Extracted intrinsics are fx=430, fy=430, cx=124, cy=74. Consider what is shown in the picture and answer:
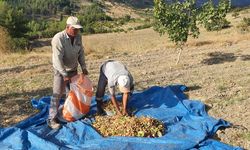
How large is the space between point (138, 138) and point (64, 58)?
177 cm

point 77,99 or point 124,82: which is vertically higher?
point 124,82

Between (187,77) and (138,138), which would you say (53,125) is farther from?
(187,77)

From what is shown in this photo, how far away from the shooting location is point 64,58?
6863mm

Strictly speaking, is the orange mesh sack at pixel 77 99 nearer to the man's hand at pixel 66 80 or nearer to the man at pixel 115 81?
the man's hand at pixel 66 80

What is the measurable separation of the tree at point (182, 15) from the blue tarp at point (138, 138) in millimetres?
4814

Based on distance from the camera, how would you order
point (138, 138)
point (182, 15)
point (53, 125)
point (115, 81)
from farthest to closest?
point (182, 15) → point (115, 81) → point (53, 125) → point (138, 138)

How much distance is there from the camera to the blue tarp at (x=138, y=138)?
20.1ft

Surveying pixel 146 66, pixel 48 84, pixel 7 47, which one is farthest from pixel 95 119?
pixel 7 47

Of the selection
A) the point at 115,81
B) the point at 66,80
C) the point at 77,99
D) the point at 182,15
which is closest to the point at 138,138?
the point at 115,81

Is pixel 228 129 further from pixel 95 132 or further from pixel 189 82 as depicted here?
pixel 189 82

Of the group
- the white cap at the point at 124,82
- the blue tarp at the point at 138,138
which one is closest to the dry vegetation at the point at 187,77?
the blue tarp at the point at 138,138

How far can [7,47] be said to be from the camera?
18.8 m

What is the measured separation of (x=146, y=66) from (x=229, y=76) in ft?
9.08

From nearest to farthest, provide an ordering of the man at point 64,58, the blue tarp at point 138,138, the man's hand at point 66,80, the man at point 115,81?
the blue tarp at point 138,138 → the man at point 64,58 → the man's hand at point 66,80 → the man at point 115,81
